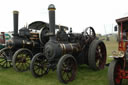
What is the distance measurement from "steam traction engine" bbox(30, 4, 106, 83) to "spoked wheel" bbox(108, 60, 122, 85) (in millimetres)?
1539

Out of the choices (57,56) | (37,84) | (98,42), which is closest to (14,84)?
(37,84)

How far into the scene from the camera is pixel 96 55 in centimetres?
716

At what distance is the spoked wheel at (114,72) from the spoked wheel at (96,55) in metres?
2.26

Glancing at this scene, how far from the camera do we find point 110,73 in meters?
4.10

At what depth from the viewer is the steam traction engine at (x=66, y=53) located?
210 inches

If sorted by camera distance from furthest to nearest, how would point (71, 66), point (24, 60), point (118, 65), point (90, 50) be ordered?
point (24, 60) < point (90, 50) < point (71, 66) < point (118, 65)

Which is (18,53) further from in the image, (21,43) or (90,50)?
(90,50)

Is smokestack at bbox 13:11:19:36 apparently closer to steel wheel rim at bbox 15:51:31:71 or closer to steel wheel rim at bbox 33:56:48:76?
steel wheel rim at bbox 15:51:31:71

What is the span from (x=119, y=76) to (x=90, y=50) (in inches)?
103

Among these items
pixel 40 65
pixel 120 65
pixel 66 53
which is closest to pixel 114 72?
pixel 120 65

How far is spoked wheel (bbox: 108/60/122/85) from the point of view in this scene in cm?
407

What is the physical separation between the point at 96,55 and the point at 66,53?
6.54ft

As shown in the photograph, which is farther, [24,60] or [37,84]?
[24,60]

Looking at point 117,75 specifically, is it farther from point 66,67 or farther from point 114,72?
point 66,67
